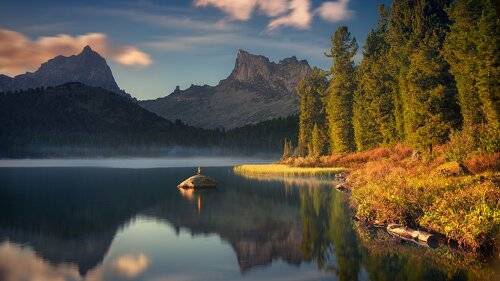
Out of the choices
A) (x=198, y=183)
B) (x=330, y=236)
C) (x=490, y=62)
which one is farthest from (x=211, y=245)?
(x=198, y=183)

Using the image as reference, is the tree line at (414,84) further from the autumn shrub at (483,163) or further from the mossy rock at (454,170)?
the mossy rock at (454,170)

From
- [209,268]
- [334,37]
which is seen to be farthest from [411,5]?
[209,268]

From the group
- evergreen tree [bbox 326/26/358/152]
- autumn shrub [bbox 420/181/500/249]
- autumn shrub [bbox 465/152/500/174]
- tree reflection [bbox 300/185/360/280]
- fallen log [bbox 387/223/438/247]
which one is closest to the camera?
tree reflection [bbox 300/185/360/280]

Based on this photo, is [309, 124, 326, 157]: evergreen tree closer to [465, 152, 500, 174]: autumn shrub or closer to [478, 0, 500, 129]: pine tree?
[478, 0, 500, 129]: pine tree

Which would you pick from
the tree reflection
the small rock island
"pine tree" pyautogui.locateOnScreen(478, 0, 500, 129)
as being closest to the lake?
the tree reflection

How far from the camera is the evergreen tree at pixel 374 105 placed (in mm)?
76188

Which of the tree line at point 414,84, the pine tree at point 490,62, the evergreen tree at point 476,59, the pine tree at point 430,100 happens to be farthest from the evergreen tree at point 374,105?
the pine tree at point 490,62

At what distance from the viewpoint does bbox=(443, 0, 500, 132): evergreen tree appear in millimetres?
41562

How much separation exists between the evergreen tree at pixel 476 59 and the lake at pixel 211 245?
14462 millimetres

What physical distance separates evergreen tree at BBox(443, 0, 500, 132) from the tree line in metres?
0.08

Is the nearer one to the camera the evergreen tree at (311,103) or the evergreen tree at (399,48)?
the evergreen tree at (399,48)

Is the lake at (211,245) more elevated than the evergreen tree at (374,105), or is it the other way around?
the evergreen tree at (374,105)

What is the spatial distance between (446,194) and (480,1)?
1129 inches

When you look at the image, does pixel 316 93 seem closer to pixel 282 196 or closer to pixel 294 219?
pixel 282 196
